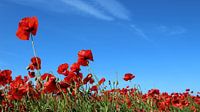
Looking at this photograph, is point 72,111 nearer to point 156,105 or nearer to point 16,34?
point 16,34

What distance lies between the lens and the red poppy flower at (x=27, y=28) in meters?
4.93

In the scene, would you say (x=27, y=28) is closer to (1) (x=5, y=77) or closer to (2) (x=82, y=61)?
(2) (x=82, y=61)

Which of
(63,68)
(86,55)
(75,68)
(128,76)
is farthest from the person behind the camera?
(128,76)

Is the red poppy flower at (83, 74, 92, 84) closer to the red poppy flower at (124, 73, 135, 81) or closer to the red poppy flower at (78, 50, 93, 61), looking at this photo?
the red poppy flower at (78, 50, 93, 61)

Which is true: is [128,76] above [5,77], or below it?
above

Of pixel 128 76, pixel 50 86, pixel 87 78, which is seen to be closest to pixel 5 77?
pixel 87 78

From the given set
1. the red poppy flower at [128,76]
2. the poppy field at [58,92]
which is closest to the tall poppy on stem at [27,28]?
the poppy field at [58,92]

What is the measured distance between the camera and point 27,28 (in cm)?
494

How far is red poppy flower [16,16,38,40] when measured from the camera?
4.93 m

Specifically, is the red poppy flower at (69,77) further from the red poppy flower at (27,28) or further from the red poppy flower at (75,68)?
the red poppy flower at (27,28)

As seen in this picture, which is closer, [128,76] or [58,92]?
[58,92]

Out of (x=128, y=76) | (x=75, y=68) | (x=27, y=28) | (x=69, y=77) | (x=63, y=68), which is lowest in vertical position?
(x=69, y=77)

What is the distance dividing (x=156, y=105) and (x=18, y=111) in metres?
2.45

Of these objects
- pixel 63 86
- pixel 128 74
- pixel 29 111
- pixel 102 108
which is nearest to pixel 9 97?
pixel 29 111
